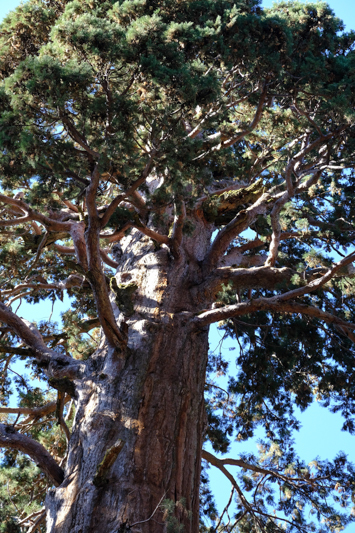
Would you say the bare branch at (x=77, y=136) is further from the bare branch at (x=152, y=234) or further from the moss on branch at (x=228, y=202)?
the moss on branch at (x=228, y=202)

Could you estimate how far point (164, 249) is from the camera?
18.2ft

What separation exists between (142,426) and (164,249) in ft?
7.29

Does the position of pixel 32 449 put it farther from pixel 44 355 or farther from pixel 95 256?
pixel 95 256

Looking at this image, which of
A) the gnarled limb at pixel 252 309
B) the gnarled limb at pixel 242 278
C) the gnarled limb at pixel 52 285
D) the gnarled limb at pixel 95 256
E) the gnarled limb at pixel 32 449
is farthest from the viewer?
the gnarled limb at pixel 52 285

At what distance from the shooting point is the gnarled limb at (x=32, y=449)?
12.3ft

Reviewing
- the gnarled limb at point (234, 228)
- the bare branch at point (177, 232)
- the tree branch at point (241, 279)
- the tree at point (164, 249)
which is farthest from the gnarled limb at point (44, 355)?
the gnarled limb at point (234, 228)

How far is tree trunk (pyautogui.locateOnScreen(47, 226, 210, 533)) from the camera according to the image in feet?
11.0

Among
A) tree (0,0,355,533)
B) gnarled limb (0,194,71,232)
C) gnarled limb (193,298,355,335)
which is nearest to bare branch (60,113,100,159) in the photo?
tree (0,0,355,533)

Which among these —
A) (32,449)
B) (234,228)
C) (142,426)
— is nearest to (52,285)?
(234,228)

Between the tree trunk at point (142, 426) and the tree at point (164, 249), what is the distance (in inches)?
0.6

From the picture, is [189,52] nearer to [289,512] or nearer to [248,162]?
[248,162]

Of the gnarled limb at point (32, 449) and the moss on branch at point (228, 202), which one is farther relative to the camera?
the moss on branch at point (228, 202)

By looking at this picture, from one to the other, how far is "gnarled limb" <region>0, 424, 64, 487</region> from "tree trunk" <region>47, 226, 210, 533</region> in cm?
13

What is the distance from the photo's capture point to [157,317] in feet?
15.5
